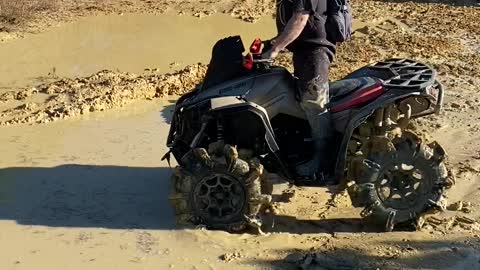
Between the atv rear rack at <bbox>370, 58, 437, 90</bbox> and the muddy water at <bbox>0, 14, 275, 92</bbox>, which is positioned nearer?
the atv rear rack at <bbox>370, 58, 437, 90</bbox>

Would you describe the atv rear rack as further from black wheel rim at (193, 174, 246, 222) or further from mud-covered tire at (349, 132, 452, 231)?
black wheel rim at (193, 174, 246, 222)

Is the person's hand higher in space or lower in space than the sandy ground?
higher

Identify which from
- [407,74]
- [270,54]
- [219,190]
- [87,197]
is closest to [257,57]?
[270,54]

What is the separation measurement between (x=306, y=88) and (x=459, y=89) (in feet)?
13.4

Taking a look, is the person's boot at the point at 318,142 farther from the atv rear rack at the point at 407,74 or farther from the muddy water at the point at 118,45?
the muddy water at the point at 118,45

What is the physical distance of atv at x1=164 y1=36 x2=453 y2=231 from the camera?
5.38 metres

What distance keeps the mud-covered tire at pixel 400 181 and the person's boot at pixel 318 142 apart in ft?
0.78

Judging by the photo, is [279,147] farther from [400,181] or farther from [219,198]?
[400,181]

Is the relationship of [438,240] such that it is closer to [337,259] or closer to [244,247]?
[337,259]

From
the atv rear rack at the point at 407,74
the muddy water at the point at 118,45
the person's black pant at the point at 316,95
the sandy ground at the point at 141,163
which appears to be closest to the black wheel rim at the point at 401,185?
the sandy ground at the point at 141,163

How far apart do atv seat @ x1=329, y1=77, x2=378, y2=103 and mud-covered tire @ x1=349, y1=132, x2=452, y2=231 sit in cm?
50

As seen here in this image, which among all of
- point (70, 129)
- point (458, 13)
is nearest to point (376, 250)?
point (70, 129)

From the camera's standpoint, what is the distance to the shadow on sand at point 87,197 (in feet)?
19.0

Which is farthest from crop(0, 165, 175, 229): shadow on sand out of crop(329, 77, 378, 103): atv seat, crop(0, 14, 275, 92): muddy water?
crop(0, 14, 275, 92): muddy water
